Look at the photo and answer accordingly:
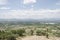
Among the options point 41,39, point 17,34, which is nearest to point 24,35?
point 17,34

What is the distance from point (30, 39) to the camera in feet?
114

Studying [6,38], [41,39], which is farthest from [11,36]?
[41,39]

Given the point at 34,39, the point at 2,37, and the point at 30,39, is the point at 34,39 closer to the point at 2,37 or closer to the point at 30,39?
the point at 30,39

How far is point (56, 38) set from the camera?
3722 centimetres

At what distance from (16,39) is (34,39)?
3258 mm

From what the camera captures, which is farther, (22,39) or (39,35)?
(39,35)

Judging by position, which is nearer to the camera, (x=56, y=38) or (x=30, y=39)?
(x=30, y=39)

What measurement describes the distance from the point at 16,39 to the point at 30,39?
2.56 m

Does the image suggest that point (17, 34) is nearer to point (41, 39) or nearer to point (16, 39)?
point (16, 39)

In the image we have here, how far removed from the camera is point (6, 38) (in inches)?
1325

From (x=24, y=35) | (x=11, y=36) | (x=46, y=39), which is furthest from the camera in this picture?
(x=24, y=35)

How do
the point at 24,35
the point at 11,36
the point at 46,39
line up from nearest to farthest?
the point at 11,36 < the point at 46,39 < the point at 24,35

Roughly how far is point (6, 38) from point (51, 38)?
28.6 ft

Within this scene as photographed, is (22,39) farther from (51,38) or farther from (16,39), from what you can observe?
(51,38)
